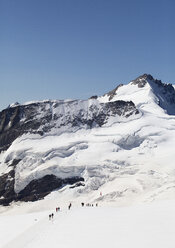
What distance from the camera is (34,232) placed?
39.6 m

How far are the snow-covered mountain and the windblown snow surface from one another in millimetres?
312

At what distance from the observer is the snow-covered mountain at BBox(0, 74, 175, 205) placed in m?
102

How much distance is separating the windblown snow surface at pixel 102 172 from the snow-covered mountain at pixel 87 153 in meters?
0.31

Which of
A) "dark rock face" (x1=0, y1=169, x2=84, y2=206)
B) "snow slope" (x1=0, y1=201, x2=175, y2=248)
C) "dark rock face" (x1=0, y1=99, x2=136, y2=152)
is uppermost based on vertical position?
"dark rock face" (x1=0, y1=99, x2=136, y2=152)

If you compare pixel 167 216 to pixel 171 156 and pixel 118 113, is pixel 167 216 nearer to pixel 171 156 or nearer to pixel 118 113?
pixel 171 156

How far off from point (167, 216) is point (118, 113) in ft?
347

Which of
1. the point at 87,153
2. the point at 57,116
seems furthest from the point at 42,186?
the point at 57,116

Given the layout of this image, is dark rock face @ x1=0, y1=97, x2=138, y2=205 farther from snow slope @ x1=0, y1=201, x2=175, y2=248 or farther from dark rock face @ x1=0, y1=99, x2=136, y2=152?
snow slope @ x1=0, y1=201, x2=175, y2=248

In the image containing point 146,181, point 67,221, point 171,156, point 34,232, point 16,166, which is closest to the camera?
point 34,232

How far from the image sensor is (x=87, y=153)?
121125 mm

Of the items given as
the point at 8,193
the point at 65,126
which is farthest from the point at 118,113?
the point at 8,193

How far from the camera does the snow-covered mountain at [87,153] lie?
10231 cm

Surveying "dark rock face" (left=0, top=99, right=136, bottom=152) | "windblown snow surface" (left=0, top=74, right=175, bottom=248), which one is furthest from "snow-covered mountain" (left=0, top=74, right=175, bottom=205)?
"windblown snow surface" (left=0, top=74, right=175, bottom=248)

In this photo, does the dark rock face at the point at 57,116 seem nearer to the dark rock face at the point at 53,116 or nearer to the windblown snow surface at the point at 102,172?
the dark rock face at the point at 53,116
